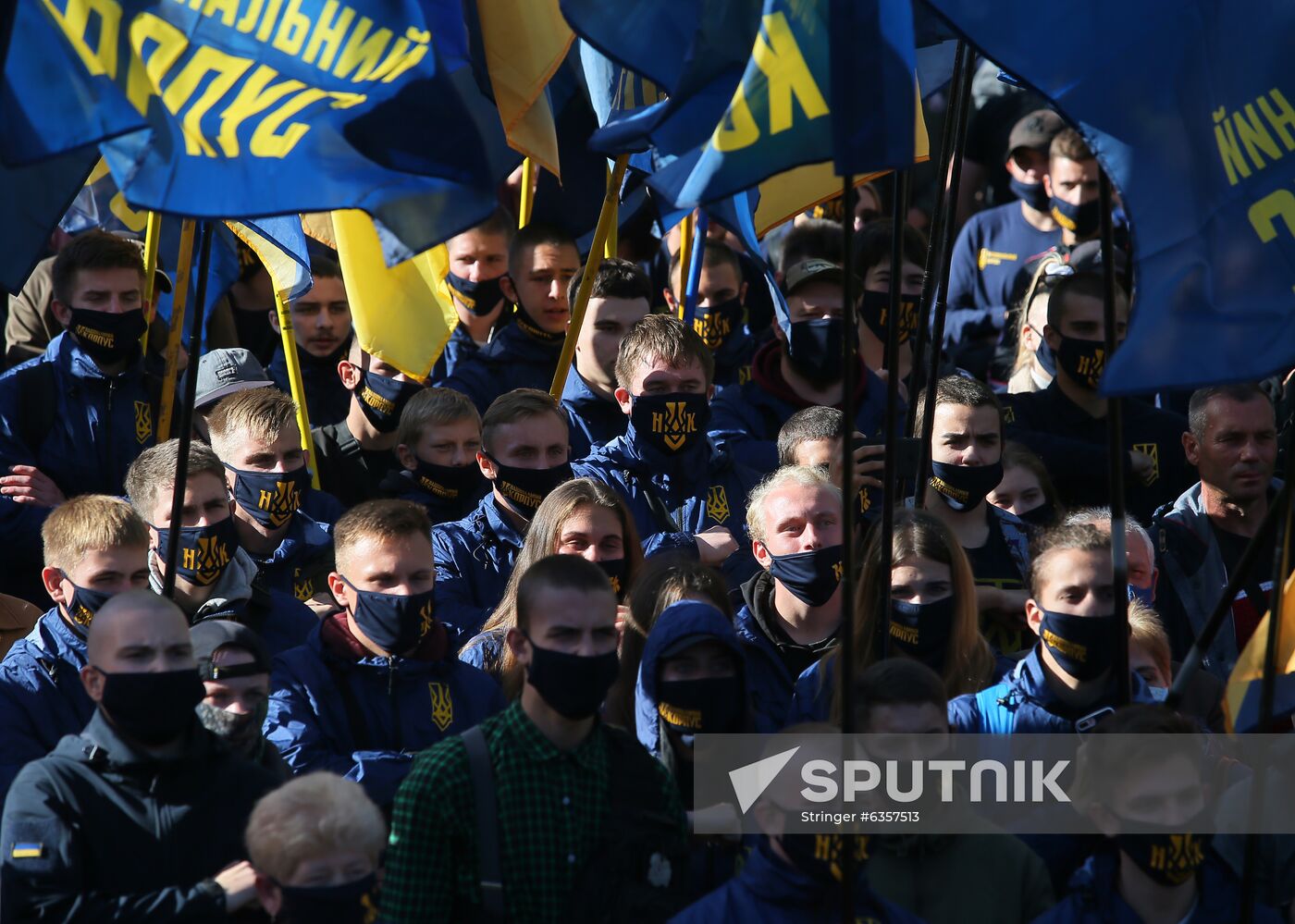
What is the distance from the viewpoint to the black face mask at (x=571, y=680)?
201 inches

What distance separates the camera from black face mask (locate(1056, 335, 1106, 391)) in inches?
332

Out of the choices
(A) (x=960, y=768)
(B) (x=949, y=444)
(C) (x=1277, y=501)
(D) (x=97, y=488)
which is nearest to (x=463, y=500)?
(D) (x=97, y=488)

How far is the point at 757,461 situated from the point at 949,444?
3.15ft

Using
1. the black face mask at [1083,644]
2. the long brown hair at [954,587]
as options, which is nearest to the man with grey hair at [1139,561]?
the long brown hair at [954,587]

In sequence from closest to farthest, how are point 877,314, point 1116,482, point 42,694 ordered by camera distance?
point 1116,482, point 42,694, point 877,314

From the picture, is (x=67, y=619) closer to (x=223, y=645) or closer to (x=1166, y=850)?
(x=223, y=645)

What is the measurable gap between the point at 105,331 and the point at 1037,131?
4.71 metres

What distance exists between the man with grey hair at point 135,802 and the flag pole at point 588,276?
2896 mm

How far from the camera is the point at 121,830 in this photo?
16.6ft

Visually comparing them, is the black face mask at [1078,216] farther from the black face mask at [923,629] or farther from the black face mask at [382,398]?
the black face mask at [923,629]

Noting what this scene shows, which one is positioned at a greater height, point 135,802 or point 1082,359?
point 1082,359

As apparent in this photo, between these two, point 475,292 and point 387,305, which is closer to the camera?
point 387,305

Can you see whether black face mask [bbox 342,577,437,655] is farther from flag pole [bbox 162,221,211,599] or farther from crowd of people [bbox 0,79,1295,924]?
flag pole [bbox 162,221,211,599]

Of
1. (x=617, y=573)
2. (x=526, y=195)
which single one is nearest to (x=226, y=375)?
(x=526, y=195)
